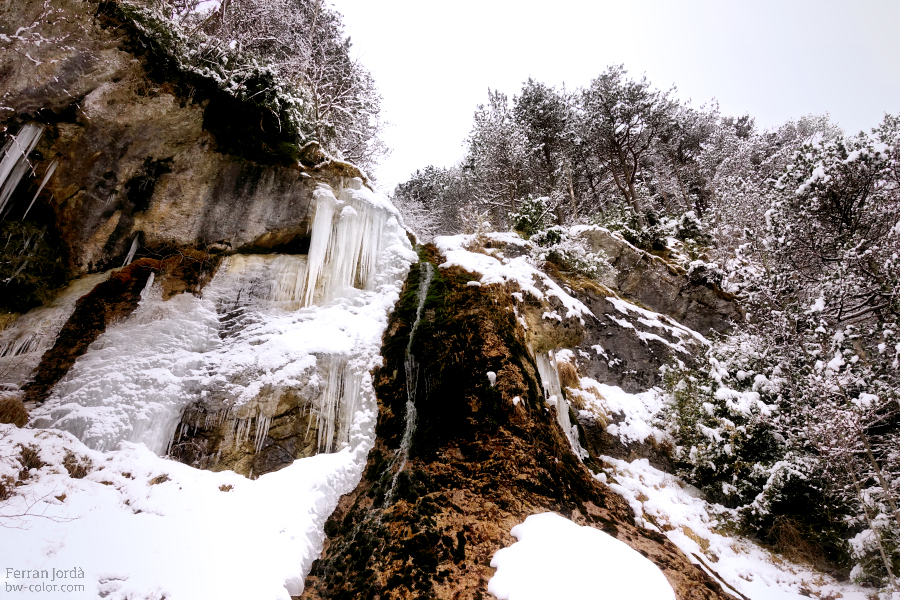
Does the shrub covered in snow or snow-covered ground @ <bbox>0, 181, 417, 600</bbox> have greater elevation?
the shrub covered in snow

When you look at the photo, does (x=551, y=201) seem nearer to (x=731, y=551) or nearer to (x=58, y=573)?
(x=731, y=551)

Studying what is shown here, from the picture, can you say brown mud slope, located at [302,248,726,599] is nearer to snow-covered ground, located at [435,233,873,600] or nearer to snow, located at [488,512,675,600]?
snow, located at [488,512,675,600]

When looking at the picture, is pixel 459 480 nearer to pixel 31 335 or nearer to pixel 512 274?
pixel 512 274

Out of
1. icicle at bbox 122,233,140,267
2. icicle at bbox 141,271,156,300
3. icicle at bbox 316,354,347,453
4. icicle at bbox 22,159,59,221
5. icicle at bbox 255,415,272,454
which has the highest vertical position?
icicle at bbox 22,159,59,221

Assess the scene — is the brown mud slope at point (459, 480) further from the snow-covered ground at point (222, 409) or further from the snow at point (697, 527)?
the snow at point (697, 527)

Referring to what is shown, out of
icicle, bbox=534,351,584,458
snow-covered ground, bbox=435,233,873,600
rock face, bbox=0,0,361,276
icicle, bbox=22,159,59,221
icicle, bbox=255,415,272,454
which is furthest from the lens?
icicle, bbox=534,351,584,458

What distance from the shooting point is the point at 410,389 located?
6102mm

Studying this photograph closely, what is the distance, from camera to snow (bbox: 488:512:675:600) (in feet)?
11.0

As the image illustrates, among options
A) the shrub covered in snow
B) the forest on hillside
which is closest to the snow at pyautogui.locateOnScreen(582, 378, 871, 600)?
the forest on hillside

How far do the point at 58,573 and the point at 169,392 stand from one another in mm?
2810

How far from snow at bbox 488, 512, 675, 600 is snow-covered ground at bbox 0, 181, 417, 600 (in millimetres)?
2265

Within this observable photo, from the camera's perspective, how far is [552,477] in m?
4.98

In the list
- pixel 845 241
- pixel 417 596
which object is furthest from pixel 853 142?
pixel 417 596

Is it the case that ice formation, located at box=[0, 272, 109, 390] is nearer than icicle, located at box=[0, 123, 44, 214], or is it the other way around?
ice formation, located at box=[0, 272, 109, 390]
